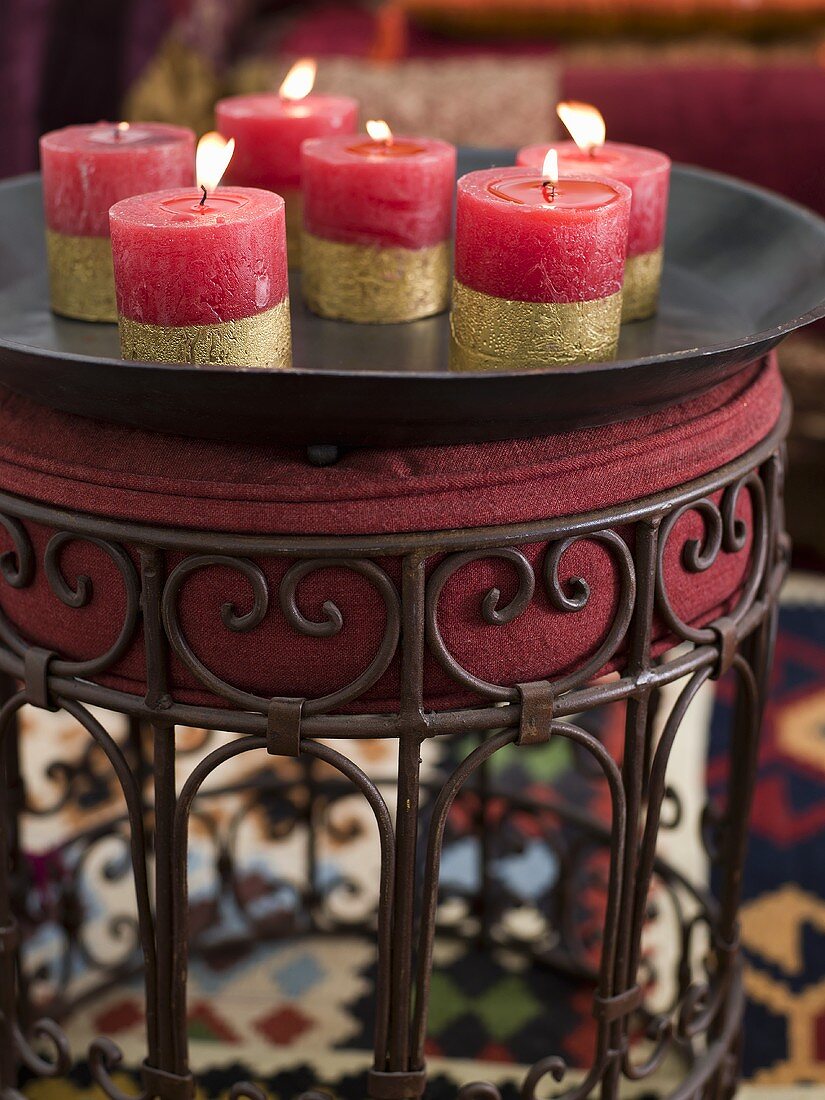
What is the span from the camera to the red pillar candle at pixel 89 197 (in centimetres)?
85

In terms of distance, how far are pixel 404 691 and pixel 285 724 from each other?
0.07 metres

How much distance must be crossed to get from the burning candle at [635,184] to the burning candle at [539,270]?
10 cm

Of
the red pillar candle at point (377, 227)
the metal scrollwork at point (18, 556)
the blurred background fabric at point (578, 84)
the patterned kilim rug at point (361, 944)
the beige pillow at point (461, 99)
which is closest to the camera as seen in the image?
the metal scrollwork at point (18, 556)

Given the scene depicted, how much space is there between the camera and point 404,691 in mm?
700

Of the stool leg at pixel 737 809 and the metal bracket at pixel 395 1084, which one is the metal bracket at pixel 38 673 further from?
the stool leg at pixel 737 809

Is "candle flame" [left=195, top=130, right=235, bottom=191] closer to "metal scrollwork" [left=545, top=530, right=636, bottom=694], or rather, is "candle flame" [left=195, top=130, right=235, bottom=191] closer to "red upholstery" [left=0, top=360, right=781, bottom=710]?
"red upholstery" [left=0, top=360, right=781, bottom=710]

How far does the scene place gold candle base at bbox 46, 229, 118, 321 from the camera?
854mm

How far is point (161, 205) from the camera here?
0.73 metres

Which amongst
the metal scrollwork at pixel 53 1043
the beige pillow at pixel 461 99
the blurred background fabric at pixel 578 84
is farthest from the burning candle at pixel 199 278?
the beige pillow at pixel 461 99

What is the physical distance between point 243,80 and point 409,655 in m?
1.56

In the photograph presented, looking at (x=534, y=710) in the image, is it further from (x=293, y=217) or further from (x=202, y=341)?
(x=293, y=217)

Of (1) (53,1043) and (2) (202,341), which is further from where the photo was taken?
(1) (53,1043)

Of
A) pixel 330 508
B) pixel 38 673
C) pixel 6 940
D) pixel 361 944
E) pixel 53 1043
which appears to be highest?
pixel 330 508

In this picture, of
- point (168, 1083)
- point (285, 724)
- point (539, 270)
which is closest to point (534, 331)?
point (539, 270)
